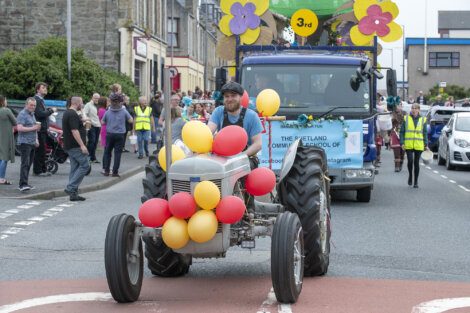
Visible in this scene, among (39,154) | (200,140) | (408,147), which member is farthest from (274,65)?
(200,140)

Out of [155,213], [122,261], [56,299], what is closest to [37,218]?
[56,299]

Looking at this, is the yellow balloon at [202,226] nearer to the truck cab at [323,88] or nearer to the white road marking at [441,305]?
the white road marking at [441,305]

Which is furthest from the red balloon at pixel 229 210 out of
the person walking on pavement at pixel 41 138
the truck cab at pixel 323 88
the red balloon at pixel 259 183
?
the person walking on pavement at pixel 41 138

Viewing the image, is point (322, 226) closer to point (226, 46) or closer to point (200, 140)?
point (200, 140)

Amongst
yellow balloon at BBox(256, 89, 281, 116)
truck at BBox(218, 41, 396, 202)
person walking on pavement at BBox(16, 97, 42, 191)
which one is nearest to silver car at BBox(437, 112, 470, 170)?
truck at BBox(218, 41, 396, 202)

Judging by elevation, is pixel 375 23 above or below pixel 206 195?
above

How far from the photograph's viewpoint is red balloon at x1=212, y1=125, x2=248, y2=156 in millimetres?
9008

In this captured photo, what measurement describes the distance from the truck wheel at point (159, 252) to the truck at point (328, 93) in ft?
24.1

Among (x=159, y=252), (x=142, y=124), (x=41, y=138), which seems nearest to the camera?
(x=159, y=252)

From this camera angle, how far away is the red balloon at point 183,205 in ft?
27.9

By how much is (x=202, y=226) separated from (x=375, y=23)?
39.3 ft

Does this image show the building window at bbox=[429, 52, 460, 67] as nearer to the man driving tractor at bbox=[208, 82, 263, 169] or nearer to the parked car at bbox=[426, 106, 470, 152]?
the parked car at bbox=[426, 106, 470, 152]

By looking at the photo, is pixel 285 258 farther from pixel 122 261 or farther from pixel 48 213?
pixel 48 213

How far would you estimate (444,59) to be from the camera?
384 ft
